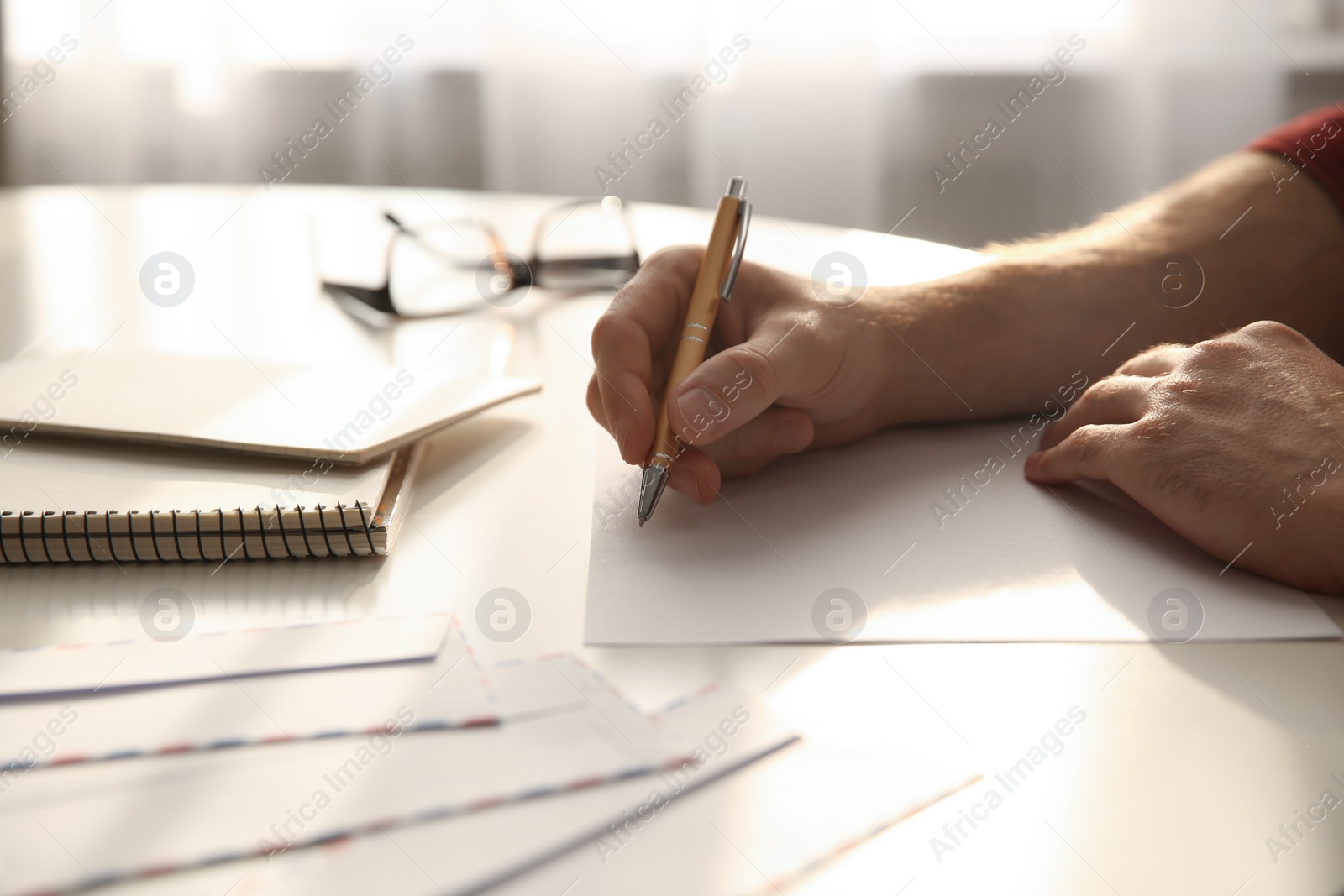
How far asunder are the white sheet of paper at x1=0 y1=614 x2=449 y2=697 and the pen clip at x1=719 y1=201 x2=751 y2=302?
319 millimetres

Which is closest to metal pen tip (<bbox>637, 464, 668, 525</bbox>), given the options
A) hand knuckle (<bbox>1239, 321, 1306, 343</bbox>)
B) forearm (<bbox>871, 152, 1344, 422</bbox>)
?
forearm (<bbox>871, 152, 1344, 422</bbox>)

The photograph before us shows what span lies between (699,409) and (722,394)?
0.06ft

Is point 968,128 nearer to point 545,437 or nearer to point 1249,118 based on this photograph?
point 1249,118

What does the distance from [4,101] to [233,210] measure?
1931 mm

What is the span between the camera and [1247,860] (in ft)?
1.24

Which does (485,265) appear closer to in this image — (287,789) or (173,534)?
(173,534)

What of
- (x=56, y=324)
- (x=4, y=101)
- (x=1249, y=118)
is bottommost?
(x=1249, y=118)

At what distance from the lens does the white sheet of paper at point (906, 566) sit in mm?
536

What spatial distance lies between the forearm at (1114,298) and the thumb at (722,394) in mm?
150

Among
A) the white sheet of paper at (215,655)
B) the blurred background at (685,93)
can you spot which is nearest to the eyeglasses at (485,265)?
the white sheet of paper at (215,655)

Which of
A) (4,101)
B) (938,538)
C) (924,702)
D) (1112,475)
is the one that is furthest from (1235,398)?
(4,101)

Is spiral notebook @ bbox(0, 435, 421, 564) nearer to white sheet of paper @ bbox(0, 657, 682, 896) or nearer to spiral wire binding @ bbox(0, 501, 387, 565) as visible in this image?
spiral wire binding @ bbox(0, 501, 387, 565)

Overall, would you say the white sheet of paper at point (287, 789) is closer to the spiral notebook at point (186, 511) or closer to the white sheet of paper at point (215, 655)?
the white sheet of paper at point (215, 655)

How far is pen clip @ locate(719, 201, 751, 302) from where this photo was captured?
73 cm
